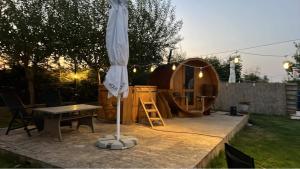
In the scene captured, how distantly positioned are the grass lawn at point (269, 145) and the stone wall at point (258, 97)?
2.92 metres

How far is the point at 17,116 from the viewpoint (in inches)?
226

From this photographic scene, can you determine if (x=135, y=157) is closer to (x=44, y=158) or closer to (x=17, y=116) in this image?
(x=44, y=158)

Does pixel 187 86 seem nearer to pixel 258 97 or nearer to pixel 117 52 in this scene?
pixel 258 97

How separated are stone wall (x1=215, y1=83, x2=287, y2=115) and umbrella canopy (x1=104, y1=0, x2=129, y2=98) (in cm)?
950

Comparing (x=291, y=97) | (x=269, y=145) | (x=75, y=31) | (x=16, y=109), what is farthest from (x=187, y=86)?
(x=16, y=109)

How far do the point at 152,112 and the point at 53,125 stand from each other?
3.09m

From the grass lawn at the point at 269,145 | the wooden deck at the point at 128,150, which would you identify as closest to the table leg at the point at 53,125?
the wooden deck at the point at 128,150

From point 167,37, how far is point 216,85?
3.17 metres

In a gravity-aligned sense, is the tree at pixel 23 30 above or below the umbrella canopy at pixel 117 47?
above

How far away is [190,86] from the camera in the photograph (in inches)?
400

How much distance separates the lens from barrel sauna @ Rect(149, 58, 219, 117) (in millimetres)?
9219

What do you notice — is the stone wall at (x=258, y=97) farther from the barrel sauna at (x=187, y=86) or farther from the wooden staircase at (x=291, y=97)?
the barrel sauna at (x=187, y=86)

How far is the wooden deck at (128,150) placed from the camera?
13.1 ft

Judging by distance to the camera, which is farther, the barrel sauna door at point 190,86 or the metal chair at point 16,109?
the barrel sauna door at point 190,86
